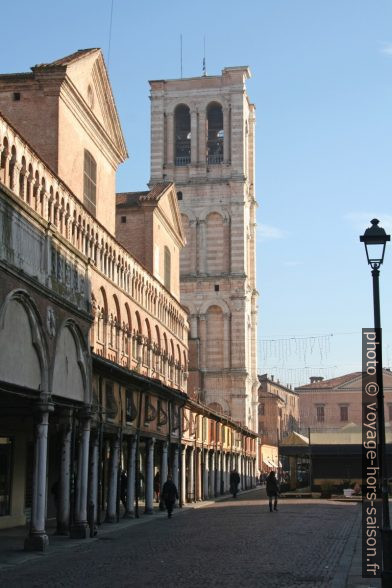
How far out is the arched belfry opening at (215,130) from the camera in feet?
289

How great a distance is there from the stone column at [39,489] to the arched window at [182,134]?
226 ft

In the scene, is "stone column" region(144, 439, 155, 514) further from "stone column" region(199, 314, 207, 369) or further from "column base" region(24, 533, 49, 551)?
"stone column" region(199, 314, 207, 369)

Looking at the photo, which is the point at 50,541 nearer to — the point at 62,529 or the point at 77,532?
the point at 77,532

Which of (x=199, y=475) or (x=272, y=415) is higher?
(x=272, y=415)

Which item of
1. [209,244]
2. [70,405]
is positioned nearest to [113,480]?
[70,405]

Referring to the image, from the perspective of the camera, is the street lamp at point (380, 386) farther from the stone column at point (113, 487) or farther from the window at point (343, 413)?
the window at point (343, 413)

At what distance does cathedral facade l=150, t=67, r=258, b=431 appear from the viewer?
8194cm

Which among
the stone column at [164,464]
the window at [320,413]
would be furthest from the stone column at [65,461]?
the window at [320,413]

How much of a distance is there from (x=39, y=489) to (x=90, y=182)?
66.0 feet

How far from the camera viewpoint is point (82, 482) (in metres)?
23.5

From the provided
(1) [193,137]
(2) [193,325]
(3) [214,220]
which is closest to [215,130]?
(1) [193,137]

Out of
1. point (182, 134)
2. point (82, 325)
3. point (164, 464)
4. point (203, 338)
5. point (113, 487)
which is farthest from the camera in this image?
point (182, 134)

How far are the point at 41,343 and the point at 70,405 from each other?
298 cm

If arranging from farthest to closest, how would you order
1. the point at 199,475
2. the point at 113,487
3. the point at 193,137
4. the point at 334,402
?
the point at 334,402, the point at 193,137, the point at 199,475, the point at 113,487
